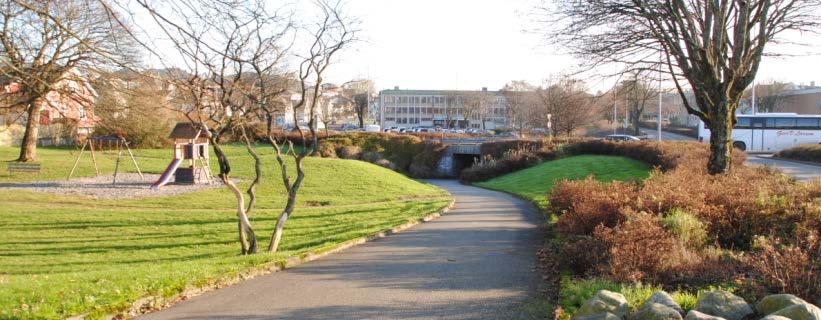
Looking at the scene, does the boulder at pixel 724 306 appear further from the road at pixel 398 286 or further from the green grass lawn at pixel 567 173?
the green grass lawn at pixel 567 173

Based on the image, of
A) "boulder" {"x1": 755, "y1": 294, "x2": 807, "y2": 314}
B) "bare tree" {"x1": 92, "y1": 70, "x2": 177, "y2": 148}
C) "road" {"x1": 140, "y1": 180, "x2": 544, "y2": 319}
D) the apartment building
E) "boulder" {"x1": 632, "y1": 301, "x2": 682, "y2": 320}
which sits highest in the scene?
the apartment building

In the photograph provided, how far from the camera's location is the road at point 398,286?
7.34 m

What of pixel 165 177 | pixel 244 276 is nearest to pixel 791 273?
pixel 244 276

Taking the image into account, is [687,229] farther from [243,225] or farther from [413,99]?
[413,99]

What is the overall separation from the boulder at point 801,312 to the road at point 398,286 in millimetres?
2500

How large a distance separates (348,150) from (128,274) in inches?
1777

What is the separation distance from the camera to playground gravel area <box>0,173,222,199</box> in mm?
25953

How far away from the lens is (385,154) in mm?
56531

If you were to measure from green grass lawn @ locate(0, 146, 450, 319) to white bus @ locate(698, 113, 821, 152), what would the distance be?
102 ft

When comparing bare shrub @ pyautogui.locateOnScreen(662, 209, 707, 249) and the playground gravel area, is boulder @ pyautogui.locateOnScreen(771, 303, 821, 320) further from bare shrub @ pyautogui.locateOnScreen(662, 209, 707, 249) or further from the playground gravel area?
the playground gravel area

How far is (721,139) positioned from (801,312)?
12.3m

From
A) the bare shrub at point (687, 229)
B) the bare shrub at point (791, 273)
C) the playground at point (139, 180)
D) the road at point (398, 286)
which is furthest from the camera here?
the playground at point (139, 180)

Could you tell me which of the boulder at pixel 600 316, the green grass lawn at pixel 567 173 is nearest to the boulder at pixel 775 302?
the boulder at pixel 600 316

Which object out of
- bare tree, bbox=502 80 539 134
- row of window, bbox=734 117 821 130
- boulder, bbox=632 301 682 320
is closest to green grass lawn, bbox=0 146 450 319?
boulder, bbox=632 301 682 320
